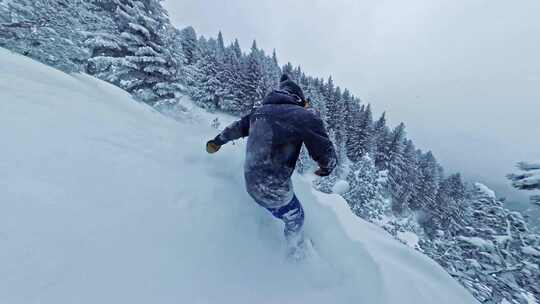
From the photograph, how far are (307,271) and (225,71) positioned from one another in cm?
4161

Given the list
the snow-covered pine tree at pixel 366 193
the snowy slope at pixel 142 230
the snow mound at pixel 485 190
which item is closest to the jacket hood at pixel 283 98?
the snowy slope at pixel 142 230

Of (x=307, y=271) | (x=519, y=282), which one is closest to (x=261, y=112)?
(x=307, y=271)

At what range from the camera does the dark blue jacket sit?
2.43 metres

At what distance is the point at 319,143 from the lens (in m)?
2.46

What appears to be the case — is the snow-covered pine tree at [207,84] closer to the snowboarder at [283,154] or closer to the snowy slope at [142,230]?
the snowy slope at [142,230]

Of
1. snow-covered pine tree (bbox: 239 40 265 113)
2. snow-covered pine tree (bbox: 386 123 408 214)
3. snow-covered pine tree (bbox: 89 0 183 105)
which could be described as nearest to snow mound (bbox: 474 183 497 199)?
snow-covered pine tree (bbox: 89 0 183 105)

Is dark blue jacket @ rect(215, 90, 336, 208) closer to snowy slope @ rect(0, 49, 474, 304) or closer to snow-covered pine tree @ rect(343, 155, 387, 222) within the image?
snowy slope @ rect(0, 49, 474, 304)

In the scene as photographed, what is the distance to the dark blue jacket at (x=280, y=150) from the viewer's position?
243 centimetres

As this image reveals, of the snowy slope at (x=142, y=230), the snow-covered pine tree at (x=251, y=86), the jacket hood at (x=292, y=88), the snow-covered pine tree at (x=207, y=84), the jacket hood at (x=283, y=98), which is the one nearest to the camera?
the snowy slope at (x=142, y=230)

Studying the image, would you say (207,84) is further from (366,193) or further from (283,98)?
(283,98)

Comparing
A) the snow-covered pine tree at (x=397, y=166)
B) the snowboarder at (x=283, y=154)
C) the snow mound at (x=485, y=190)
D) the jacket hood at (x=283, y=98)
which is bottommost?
the snowboarder at (x=283, y=154)

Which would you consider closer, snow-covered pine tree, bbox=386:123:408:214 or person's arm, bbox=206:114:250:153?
person's arm, bbox=206:114:250:153

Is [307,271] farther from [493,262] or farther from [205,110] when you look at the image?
[205,110]

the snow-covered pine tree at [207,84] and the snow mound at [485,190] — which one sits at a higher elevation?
→ the snow-covered pine tree at [207,84]
